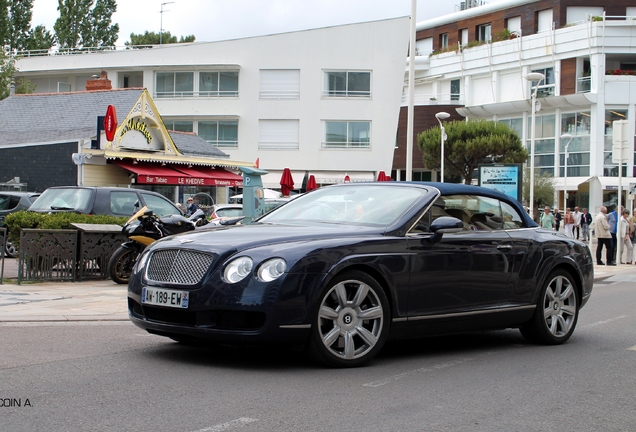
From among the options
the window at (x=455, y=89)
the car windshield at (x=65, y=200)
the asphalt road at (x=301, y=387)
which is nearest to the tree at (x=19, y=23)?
the window at (x=455, y=89)

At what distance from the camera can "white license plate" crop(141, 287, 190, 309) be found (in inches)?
251

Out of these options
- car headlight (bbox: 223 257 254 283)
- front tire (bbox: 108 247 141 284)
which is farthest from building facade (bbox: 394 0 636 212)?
car headlight (bbox: 223 257 254 283)

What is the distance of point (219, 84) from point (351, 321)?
5122cm

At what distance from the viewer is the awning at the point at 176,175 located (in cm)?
2977

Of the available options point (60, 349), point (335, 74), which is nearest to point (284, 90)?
point (335, 74)

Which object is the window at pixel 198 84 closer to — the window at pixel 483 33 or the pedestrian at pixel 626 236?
the window at pixel 483 33

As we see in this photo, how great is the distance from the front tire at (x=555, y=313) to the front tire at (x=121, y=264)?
25.2ft

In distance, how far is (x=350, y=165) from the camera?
5500 cm

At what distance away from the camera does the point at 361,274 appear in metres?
6.65

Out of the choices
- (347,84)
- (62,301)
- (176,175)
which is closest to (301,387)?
(62,301)

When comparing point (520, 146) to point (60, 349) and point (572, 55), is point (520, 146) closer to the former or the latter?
point (572, 55)

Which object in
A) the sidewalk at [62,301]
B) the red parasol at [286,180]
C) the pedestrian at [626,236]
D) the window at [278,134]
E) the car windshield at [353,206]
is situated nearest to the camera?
the car windshield at [353,206]

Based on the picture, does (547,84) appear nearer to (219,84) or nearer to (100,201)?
(219,84)

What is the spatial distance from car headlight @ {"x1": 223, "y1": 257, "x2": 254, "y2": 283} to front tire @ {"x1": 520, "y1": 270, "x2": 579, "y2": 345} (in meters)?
3.28
